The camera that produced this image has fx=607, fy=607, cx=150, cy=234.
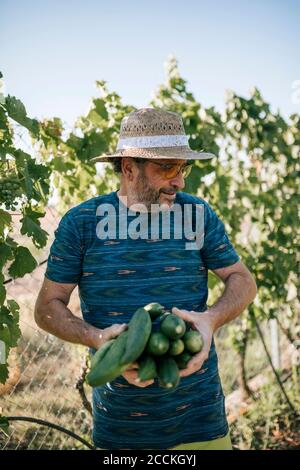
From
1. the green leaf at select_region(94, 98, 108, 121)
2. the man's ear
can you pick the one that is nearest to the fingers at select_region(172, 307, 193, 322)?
the man's ear

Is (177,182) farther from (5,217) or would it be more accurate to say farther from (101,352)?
(101,352)

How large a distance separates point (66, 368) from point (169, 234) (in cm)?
318

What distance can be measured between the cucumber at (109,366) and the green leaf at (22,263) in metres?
0.97

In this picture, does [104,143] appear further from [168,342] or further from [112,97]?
[168,342]

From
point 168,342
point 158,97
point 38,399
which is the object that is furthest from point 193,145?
point 168,342

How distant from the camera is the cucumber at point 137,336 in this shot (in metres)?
1.78

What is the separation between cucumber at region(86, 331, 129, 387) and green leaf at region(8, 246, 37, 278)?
0.97m

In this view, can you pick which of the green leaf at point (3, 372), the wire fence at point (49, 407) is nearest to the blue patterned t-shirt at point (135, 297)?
the green leaf at point (3, 372)

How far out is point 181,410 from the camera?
2.37 meters

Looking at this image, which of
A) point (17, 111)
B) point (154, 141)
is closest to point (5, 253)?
point (17, 111)

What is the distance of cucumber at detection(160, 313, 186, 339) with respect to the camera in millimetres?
1856

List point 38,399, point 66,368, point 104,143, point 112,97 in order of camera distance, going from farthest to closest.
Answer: point 66,368
point 38,399
point 112,97
point 104,143

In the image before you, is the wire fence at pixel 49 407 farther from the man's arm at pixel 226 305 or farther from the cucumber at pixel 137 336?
the cucumber at pixel 137 336

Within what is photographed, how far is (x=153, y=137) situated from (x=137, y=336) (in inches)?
38.4
